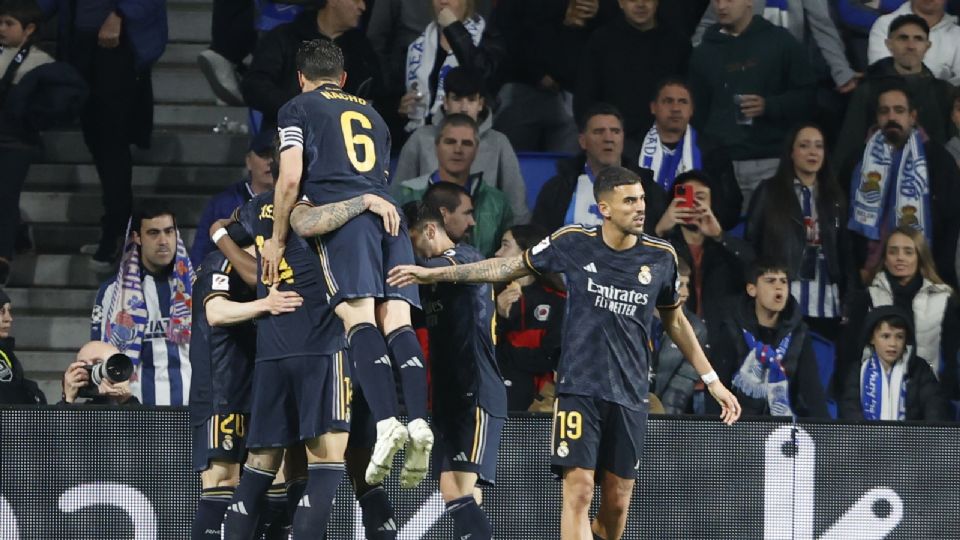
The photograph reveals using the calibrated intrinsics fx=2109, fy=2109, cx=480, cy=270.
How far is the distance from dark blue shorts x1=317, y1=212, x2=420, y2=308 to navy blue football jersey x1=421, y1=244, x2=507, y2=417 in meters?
0.61

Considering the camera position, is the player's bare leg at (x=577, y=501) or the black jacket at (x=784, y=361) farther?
the black jacket at (x=784, y=361)

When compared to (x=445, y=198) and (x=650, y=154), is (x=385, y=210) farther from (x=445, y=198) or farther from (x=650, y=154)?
(x=650, y=154)

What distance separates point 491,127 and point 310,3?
1.63m

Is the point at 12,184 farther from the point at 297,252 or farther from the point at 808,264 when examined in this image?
the point at 808,264

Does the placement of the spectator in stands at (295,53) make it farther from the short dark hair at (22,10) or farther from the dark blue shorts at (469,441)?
the dark blue shorts at (469,441)

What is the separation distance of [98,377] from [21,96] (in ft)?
11.4

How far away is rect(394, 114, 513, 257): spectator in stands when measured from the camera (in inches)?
547

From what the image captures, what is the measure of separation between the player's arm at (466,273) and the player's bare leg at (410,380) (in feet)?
0.50

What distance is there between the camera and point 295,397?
421 inches

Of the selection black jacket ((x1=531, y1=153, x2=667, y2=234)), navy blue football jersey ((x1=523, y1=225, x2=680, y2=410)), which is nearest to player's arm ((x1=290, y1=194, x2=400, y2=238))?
navy blue football jersey ((x1=523, y1=225, x2=680, y2=410))

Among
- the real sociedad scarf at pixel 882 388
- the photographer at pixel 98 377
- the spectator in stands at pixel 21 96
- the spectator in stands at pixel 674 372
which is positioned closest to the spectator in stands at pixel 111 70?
the spectator in stands at pixel 21 96

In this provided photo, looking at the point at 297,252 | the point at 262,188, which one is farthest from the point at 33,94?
the point at 297,252

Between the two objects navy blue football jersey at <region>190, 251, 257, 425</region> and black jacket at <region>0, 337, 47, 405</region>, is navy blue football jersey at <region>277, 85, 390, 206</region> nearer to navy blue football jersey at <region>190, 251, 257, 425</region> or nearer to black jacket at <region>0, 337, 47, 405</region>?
navy blue football jersey at <region>190, 251, 257, 425</region>

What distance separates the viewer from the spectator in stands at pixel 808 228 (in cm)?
1430
